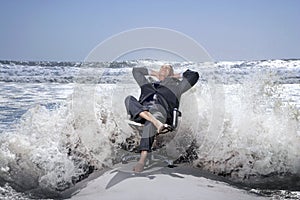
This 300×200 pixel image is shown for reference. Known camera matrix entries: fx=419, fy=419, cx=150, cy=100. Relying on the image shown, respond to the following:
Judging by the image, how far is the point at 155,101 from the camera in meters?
5.40

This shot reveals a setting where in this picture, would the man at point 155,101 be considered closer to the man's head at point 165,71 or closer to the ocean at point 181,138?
the man's head at point 165,71

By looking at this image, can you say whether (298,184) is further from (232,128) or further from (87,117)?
(87,117)

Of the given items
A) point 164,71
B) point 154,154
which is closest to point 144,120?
point 154,154

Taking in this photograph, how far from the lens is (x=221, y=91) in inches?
284

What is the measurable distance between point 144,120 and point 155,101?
1.14 feet

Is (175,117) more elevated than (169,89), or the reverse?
(169,89)

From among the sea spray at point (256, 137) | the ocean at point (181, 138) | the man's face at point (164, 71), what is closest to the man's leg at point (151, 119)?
the man's face at point (164, 71)

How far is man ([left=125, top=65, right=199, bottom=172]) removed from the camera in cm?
502

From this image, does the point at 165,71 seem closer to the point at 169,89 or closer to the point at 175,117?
the point at 169,89

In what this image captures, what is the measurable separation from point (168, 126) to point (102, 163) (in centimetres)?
126

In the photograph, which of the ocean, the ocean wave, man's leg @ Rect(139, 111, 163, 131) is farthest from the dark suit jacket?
the ocean wave

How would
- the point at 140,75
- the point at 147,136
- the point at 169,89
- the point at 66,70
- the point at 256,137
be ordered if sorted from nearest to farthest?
the point at 147,136
the point at 169,89
the point at 140,75
the point at 256,137
the point at 66,70

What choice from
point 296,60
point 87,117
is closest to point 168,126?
point 87,117

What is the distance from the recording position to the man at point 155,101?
16.5 feet
